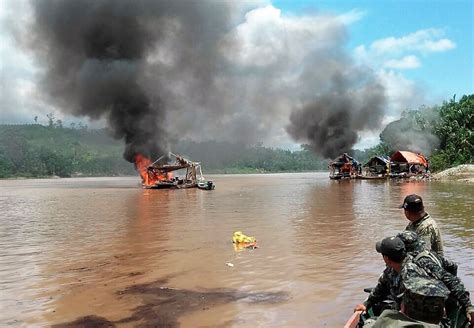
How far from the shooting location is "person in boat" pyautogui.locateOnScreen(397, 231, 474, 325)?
11.0 feet

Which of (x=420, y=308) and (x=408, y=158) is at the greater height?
(x=408, y=158)

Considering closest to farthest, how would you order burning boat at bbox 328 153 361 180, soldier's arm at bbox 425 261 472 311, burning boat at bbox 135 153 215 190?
soldier's arm at bbox 425 261 472 311
burning boat at bbox 135 153 215 190
burning boat at bbox 328 153 361 180

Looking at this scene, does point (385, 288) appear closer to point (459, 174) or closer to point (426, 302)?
point (426, 302)

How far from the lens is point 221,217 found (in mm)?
19297

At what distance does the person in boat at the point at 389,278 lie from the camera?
359 cm

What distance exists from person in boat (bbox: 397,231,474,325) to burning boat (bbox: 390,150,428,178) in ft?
173

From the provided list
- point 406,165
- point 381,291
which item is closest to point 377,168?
point 406,165

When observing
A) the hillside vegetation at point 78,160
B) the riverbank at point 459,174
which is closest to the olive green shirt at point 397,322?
the riverbank at point 459,174

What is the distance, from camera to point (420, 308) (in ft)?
7.88

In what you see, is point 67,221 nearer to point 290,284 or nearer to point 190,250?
point 190,250

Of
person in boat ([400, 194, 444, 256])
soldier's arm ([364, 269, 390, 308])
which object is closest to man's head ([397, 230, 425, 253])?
soldier's arm ([364, 269, 390, 308])

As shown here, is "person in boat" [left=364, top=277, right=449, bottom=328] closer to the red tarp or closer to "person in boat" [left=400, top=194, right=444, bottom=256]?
"person in boat" [left=400, top=194, right=444, bottom=256]

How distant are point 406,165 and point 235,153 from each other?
476ft

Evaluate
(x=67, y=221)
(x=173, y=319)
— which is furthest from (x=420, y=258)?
(x=67, y=221)
